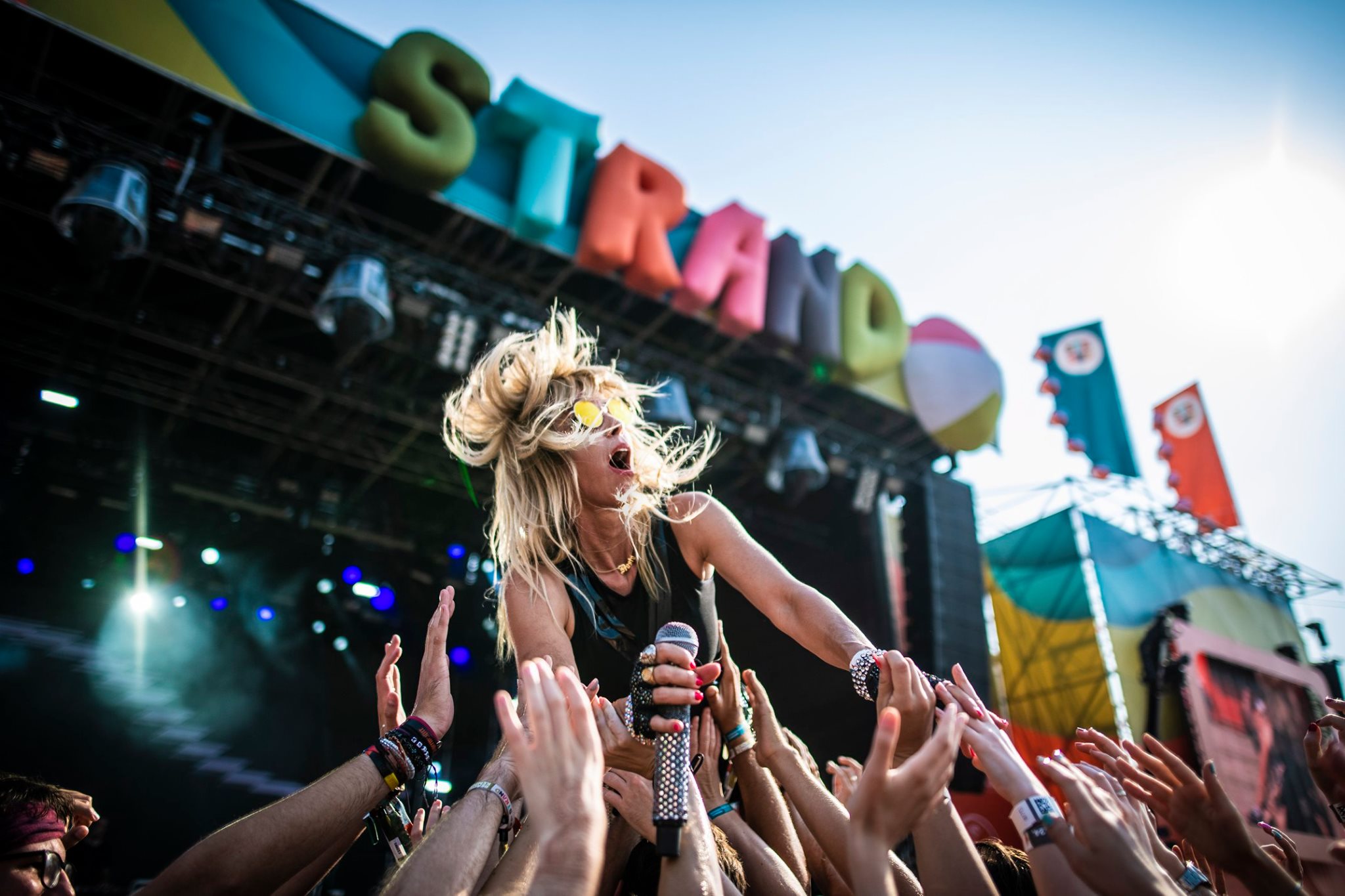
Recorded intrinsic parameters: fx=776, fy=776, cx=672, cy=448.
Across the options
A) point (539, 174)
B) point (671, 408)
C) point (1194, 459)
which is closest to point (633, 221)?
point (539, 174)

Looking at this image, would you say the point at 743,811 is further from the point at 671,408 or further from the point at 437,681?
the point at 671,408

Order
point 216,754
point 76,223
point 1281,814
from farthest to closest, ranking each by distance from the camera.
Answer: point 1281,814 → point 216,754 → point 76,223

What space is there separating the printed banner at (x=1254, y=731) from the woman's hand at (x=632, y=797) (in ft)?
39.3

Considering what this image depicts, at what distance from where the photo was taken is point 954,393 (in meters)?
11.4

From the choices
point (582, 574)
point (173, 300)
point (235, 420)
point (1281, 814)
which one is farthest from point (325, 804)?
point (1281, 814)

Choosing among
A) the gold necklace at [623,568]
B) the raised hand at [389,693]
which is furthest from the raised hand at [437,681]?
the gold necklace at [623,568]

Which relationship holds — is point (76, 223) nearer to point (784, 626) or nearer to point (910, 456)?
point (784, 626)

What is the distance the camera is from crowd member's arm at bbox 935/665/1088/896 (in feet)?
5.34

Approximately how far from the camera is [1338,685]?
14.6 metres

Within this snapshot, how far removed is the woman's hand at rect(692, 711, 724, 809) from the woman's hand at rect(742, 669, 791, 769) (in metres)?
0.13

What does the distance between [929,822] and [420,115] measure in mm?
8248

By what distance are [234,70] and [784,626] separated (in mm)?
7705

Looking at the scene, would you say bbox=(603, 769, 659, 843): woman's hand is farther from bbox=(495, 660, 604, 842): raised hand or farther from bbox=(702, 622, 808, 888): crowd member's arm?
bbox=(495, 660, 604, 842): raised hand

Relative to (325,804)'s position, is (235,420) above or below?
above
